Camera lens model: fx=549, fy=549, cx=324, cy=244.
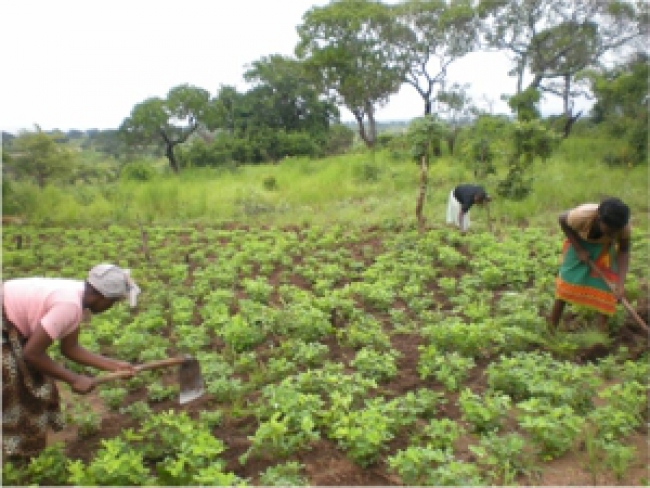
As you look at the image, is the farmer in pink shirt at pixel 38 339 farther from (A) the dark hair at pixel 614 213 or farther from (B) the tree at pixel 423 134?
(B) the tree at pixel 423 134

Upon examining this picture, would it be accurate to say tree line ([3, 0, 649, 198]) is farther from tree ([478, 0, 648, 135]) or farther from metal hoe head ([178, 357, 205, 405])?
metal hoe head ([178, 357, 205, 405])

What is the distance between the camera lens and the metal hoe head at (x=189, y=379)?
3938mm

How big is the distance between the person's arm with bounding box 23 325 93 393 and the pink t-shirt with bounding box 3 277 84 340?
0.24 ft

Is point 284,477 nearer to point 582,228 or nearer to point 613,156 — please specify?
point 582,228

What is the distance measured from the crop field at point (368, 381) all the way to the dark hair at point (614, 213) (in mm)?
1137

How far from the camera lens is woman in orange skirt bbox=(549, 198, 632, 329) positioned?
4.89 metres

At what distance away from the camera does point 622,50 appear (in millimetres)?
21516

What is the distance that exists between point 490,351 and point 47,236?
9972mm

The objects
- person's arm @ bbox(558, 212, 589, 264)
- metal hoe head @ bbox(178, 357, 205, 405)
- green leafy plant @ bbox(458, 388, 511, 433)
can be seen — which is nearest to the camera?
green leafy plant @ bbox(458, 388, 511, 433)

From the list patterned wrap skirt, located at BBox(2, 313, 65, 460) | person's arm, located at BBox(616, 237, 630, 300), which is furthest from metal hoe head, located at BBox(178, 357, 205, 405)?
person's arm, located at BBox(616, 237, 630, 300)

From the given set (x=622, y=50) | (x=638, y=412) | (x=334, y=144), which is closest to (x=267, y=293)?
(x=638, y=412)

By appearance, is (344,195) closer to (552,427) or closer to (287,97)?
(552,427)

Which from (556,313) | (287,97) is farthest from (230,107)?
(556,313)

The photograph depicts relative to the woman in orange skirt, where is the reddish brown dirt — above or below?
below
